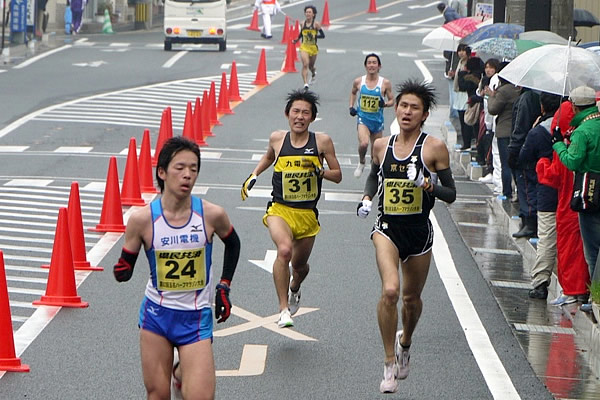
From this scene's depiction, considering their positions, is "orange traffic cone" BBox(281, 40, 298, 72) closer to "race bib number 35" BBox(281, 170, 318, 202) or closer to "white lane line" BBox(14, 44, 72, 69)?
"white lane line" BBox(14, 44, 72, 69)

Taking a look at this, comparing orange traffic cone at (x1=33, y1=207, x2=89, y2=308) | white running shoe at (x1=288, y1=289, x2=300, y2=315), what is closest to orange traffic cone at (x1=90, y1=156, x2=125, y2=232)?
orange traffic cone at (x1=33, y1=207, x2=89, y2=308)

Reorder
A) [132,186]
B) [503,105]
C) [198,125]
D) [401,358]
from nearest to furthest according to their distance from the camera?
[401,358] → [503,105] → [132,186] → [198,125]

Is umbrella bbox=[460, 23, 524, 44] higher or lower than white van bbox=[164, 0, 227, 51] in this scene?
higher

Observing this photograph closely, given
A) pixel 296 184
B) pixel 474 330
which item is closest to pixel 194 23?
pixel 296 184

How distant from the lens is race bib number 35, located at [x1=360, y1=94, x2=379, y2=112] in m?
19.0

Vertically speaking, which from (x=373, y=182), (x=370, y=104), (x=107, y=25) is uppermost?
(x=373, y=182)

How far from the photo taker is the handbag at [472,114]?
806 inches

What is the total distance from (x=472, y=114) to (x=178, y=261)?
1401cm

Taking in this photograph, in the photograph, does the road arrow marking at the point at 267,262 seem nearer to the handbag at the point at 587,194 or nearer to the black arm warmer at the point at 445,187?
the handbag at the point at 587,194

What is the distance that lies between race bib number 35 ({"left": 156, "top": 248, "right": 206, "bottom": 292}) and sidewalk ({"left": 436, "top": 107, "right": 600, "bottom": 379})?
3.60 meters

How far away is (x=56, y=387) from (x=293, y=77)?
27.0 m

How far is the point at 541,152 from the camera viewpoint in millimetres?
12430

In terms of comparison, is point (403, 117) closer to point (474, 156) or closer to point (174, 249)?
point (174, 249)

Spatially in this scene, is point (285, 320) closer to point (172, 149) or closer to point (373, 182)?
point (373, 182)
